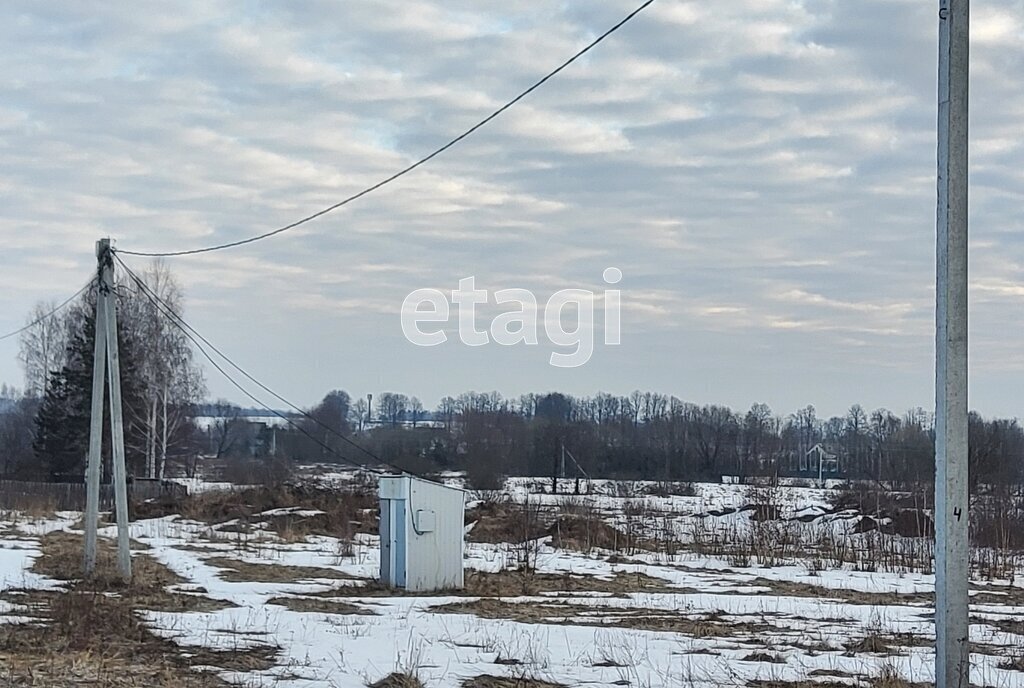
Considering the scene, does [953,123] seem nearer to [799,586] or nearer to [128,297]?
[799,586]

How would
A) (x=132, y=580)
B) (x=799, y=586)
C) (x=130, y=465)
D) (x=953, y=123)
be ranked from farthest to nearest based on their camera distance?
(x=130, y=465)
(x=799, y=586)
(x=132, y=580)
(x=953, y=123)

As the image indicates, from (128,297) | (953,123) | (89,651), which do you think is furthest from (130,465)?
(953,123)

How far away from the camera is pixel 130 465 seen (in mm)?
48344

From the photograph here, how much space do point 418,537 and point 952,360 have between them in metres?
11.6

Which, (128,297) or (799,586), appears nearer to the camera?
(799,586)

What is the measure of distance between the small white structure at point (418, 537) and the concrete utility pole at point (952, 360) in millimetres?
11203

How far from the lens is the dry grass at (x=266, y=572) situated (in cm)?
1852

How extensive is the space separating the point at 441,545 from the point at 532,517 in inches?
473

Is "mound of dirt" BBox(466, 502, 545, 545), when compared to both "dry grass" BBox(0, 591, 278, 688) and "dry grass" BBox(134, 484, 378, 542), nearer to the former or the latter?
"dry grass" BBox(134, 484, 378, 542)

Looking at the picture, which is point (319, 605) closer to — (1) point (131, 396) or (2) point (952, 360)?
(2) point (952, 360)

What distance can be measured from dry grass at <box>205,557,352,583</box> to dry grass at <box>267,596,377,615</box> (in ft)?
9.91

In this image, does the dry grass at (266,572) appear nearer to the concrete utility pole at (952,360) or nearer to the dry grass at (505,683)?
the dry grass at (505,683)

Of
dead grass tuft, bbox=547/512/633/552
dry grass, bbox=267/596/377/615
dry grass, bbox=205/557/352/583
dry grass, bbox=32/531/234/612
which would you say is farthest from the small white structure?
dead grass tuft, bbox=547/512/633/552

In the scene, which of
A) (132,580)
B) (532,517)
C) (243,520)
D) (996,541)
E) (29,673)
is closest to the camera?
(29,673)
